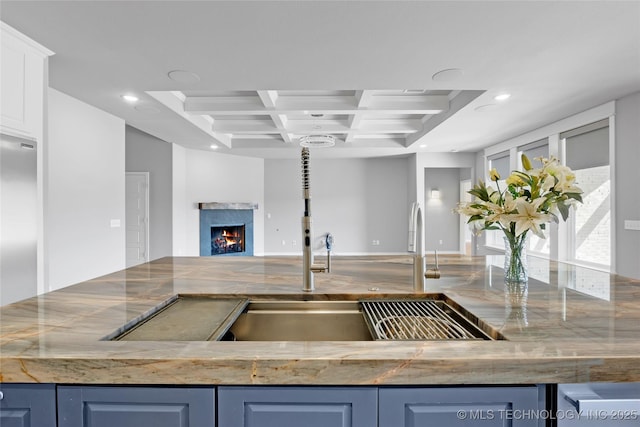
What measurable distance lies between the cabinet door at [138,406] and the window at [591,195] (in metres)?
4.34

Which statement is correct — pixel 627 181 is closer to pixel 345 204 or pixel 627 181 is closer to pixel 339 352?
pixel 339 352

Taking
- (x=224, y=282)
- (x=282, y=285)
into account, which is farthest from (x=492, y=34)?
(x=224, y=282)

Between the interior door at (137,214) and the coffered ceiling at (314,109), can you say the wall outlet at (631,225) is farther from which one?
the interior door at (137,214)

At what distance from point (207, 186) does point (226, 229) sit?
3.28ft

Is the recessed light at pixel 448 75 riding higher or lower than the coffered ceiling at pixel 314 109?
lower

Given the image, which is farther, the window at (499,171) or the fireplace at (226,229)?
the fireplace at (226,229)

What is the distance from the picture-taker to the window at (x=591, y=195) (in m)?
3.61

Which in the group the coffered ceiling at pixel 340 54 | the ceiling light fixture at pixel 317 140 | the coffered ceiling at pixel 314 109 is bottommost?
the ceiling light fixture at pixel 317 140

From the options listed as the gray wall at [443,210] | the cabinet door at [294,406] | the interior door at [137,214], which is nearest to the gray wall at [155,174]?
the interior door at [137,214]

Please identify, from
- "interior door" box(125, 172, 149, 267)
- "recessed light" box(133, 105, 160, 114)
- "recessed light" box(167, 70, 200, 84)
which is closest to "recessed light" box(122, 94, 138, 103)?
"recessed light" box(133, 105, 160, 114)

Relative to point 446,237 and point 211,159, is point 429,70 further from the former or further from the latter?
point 446,237

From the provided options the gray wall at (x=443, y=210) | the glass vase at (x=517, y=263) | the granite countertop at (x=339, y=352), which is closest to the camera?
the granite countertop at (x=339, y=352)

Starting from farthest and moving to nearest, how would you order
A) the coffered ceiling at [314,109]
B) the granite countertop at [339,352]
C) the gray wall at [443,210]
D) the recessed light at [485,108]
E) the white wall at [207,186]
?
1. the gray wall at [443,210]
2. the white wall at [207,186]
3. the coffered ceiling at [314,109]
4. the recessed light at [485,108]
5. the granite countertop at [339,352]

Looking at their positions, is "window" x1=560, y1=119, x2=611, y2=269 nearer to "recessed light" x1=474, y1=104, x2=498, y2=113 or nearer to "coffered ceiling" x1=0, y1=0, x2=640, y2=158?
"coffered ceiling" x1=0, y1=0, x2=640, y2=158
